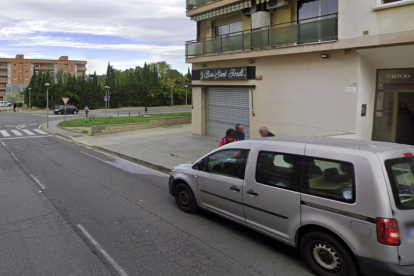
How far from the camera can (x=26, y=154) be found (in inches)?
584

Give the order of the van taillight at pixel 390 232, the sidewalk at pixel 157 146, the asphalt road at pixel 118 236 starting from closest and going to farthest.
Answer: the van taillight at pixel 390 232 < the asphalt road at pixel 118 236 < the sidewalk at pixel 157 146

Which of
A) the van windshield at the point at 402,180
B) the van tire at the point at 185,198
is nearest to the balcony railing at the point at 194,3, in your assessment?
the van tire at the point at 185,198

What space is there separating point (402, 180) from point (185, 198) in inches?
156

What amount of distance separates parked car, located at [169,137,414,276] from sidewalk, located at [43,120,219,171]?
20.5ft

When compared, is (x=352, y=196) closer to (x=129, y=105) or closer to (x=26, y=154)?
(x=26, y=154)

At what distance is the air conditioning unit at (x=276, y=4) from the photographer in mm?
14188

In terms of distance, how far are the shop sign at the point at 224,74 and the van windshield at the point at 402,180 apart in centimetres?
1246

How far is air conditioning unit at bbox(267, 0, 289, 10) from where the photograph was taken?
14188 millimetres

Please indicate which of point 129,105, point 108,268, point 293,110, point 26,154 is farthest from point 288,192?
point 129,105

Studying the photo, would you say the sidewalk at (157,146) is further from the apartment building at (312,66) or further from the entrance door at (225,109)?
the apartment building at (312,66)

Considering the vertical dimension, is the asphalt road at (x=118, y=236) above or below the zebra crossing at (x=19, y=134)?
above

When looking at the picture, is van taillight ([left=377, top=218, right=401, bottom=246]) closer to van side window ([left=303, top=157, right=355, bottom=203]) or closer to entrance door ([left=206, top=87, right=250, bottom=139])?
van side window ([left=303, top=157, right=355, bottom=203])

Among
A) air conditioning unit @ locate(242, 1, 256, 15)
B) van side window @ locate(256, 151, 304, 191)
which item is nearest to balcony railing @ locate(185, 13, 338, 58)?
air conditioning unit @ locate(242, 1, 256, 15)

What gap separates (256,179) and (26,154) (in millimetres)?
13032
